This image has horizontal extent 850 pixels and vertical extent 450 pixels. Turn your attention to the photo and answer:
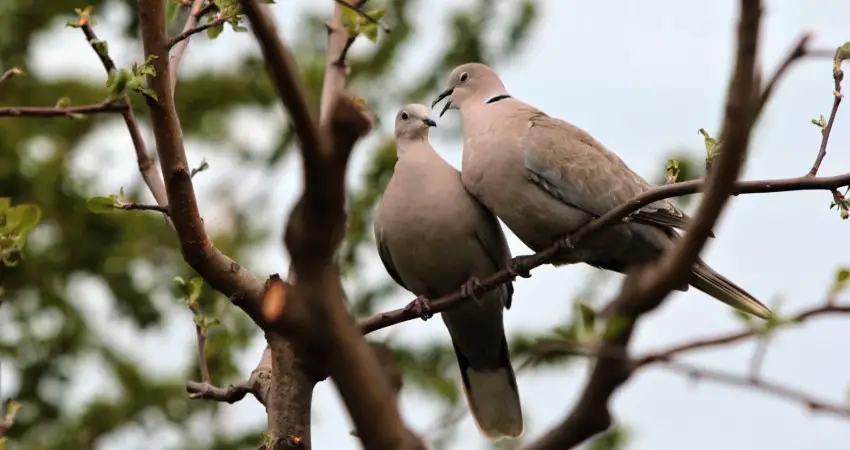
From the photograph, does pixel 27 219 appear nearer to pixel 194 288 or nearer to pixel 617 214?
pixel 194 288

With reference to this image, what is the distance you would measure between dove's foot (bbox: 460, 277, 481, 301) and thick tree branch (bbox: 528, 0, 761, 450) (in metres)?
1.85

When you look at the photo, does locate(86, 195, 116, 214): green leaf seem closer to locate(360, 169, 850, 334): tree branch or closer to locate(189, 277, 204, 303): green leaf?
locate(189, 277, 204, 303): green leaf

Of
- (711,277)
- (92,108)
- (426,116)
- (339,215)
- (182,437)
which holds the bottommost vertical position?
(339,215)

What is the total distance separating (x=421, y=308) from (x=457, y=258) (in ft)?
1.30

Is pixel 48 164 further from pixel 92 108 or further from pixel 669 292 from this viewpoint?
pixel 669 292

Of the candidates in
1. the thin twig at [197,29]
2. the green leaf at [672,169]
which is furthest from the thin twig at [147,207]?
the green leaf at [672,169]

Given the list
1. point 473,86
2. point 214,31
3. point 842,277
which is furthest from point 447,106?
point 842,277

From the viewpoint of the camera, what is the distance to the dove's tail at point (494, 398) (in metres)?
3.61

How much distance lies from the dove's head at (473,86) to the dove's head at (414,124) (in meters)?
0.13

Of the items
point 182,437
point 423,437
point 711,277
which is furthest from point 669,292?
point 182,437

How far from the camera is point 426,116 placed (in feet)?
12.9

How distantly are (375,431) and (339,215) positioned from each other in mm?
224

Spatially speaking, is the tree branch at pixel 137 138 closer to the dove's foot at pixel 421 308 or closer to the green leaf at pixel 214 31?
the green leaf at pixel 214 31

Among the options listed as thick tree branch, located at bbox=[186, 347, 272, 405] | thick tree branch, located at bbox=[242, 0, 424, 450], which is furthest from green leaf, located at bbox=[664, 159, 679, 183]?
thick tree branch, located at bbox=[242, 0, 424, 450]
